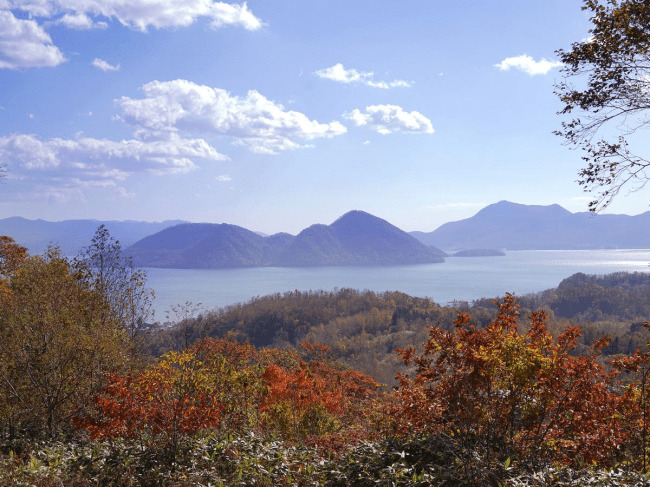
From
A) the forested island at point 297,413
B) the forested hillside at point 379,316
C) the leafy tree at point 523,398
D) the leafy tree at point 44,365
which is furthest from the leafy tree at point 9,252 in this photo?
the forested hillside at point 379,316

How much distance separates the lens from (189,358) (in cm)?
686

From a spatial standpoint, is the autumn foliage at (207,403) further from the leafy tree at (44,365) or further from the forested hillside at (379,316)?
the forested hillside at (379,316)

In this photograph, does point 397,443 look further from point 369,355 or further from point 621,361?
point 369,355

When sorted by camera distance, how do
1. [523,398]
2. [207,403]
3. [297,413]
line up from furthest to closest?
[297,413], [207,403], [523,398]

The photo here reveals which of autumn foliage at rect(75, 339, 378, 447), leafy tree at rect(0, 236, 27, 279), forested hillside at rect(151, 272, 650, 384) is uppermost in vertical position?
leafy tree at rect(0, 236, 27, 279)

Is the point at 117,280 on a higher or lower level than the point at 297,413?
higher

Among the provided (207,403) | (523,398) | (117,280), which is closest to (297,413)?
(207,403)

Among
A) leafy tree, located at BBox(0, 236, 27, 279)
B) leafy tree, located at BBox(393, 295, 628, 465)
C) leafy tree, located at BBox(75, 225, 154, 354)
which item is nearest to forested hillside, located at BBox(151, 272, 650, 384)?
leafy tree, located at BBox(0, 236, 27, 279)

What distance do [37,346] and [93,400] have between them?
1206 millimetres

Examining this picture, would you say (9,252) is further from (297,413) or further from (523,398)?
(523,398)

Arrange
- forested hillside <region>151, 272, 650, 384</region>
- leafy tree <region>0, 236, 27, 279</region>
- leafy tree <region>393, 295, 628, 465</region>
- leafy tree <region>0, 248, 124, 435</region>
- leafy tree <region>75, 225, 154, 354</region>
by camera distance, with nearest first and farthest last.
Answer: leafy tree <region>393, 295, 628, 465</region> < leafy tree <region>0, 248, 124, 435</region> < leafy tree <region>75, 225, 154, 354</region> < leafy tree <region>0, 236, 27, 279</region> < forested hillside <region>151, 272, 650, 384</region>

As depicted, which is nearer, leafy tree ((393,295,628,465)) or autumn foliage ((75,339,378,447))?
leafy tree ((393,295,628,465))

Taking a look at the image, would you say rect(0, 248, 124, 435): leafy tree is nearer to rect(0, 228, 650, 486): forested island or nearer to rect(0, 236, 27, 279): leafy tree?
rect(0, 228, 650, 486): forested island

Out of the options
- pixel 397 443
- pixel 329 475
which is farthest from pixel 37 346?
pixel 397 443
